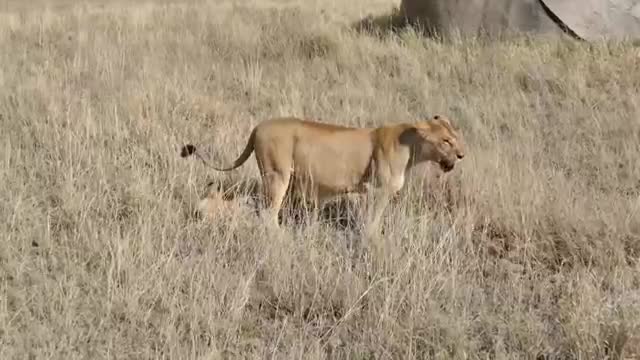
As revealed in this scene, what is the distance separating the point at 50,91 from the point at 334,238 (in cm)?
371

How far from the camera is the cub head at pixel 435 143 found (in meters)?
4.63

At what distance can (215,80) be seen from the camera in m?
8.26

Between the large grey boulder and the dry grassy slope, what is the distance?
44.7 inches

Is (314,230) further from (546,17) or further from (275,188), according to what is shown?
(546,17)

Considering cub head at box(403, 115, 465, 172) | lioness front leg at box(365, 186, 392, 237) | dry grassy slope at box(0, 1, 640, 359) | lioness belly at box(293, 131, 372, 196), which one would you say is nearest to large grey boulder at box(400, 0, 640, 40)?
dry grassy slope at box(0, 1, 640, 359)

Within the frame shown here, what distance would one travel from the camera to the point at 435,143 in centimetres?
463

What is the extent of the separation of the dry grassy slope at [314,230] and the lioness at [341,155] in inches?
8.3

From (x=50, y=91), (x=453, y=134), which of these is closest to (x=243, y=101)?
(x=50, y=91)

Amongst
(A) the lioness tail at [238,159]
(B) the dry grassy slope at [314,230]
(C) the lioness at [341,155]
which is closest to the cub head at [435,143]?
(C) the lioness at [341,155]

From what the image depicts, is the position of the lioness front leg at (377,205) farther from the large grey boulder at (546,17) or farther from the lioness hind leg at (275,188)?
the large grey boulder at (546,17)

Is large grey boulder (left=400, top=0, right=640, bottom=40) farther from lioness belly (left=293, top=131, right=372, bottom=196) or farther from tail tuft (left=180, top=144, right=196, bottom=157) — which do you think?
tail tuft (left=180, top=144, right=196, bottom=157)

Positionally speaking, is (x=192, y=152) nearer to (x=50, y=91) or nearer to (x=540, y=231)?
(x=540, y=231)

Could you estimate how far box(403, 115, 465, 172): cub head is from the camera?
463cm

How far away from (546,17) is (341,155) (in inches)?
223
